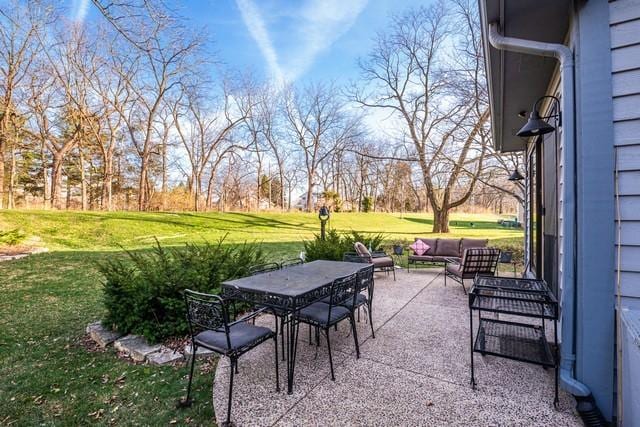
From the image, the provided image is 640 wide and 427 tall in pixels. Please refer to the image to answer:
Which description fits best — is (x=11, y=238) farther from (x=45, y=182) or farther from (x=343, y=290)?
(x=45, y=182)

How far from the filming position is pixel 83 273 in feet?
20.3

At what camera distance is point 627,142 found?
1.80 metres

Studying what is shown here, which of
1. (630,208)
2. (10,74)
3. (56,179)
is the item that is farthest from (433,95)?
(56,179)

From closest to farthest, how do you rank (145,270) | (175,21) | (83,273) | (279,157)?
(145,270) → (175,21) → (83,273) → (279,157)

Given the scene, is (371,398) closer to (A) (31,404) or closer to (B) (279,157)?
(A) (31,404)

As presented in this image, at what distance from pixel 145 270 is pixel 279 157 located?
2393cm

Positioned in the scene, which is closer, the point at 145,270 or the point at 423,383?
the point at 423,383

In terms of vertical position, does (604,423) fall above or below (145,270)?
below

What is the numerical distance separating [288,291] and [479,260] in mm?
3648

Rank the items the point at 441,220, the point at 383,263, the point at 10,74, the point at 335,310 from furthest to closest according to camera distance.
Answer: the point at 441,220 < the point at 10,74 < the point at 383,263 < the point at 335,310

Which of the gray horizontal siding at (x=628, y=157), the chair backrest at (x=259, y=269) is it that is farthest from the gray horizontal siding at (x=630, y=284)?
the chair backrest at (x=259, y=269)

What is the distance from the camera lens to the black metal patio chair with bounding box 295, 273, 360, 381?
2539 millimetres

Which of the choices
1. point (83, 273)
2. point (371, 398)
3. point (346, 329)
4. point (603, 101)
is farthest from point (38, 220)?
point (603, 101)

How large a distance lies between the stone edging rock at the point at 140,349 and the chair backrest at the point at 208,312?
84 centimetres
